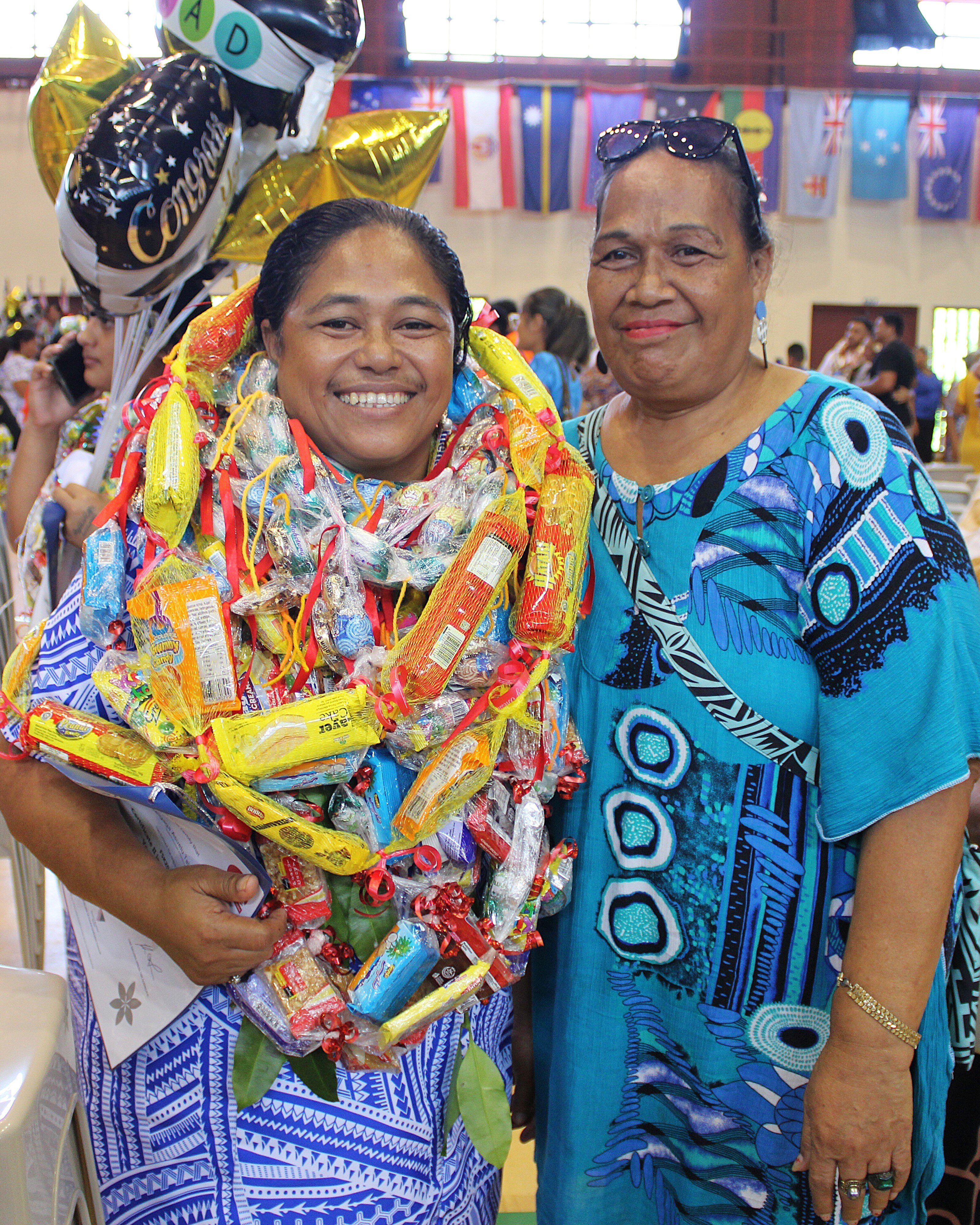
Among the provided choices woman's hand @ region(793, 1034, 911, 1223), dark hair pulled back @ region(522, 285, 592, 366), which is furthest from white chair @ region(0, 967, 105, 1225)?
dark hair pulled back @ region(522, 285, 592, 366)

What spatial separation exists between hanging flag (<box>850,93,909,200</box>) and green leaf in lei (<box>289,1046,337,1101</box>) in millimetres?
13559

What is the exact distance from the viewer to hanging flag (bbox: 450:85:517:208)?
11930 millimetres

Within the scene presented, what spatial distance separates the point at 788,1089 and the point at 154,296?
6.70 ft

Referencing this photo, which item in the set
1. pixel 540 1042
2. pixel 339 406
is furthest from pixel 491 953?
pixel 339 406

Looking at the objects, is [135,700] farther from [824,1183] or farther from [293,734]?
[824,1183]

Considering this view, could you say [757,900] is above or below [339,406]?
below

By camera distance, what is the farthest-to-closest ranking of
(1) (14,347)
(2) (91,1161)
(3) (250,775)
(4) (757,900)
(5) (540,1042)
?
(1) (14,347)
(5) (540,1042)
(4) (757,900)
(3) (250,775)
(2) (91,1161)

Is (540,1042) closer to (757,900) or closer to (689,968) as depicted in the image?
(689,968)

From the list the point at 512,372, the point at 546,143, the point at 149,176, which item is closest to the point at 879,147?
the point at 546,143

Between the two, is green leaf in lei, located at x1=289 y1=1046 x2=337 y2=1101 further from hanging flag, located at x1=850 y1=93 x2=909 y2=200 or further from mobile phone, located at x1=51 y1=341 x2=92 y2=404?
hanging flag, located at x1=850 y1=93 x2=909 y2=200

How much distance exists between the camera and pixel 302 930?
1.23 metres

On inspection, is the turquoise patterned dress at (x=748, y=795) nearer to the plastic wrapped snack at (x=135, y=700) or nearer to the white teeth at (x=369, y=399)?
the white teeth at (x=369, y=399)

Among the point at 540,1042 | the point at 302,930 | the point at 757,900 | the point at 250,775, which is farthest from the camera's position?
the point at 540,1042
